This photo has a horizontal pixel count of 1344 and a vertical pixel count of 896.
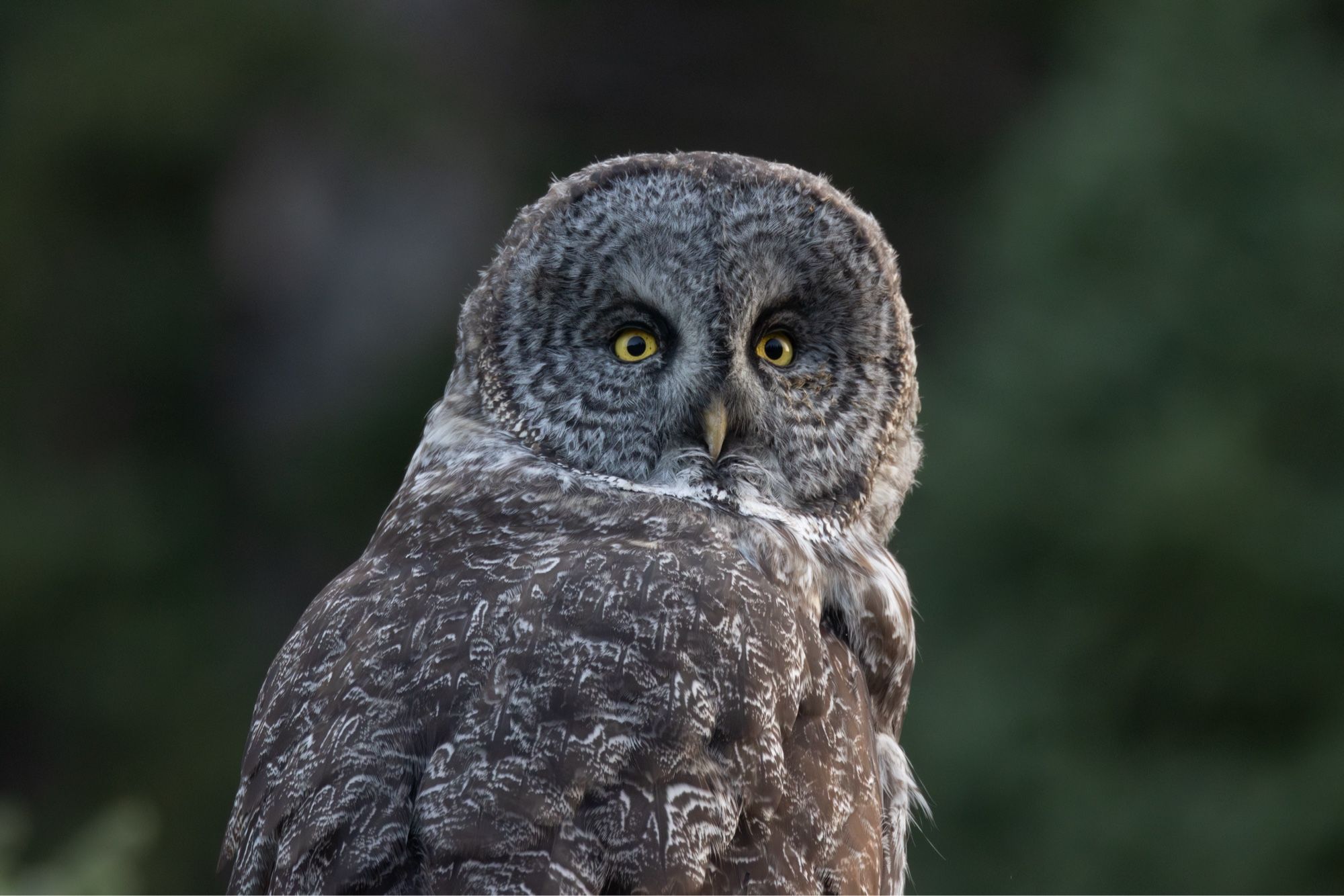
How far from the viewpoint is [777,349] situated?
9.05 feet

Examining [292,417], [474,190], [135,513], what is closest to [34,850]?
[135,513]

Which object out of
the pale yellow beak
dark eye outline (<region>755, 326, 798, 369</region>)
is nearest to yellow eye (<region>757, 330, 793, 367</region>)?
dark eye outline (<region>755, 326, 798, 369</region>)

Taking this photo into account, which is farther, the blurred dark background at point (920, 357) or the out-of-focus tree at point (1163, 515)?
the blurred dark background at point (920, 357)

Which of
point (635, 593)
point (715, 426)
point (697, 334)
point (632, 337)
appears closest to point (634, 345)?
point (632, 337)

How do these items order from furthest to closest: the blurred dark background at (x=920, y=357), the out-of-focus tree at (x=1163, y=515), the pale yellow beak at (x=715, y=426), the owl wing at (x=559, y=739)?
1. the blurred dark background at (x=920, y=357)
2. the out-of-focus tree at (x=1163, y=515)
3. the pale yellow beak at (x=715, y=426)
4. the owl wing at (x=559, y=739)

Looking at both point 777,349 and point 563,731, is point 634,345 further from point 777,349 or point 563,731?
point 563,731

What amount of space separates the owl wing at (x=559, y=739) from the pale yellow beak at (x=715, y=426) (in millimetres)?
265

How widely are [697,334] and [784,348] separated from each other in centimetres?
18

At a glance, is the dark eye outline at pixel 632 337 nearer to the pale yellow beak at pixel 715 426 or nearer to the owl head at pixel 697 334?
the owl head at pixel 697 334

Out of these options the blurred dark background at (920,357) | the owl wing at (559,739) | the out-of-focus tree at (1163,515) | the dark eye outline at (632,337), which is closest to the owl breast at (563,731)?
the owl wing at (559,739)

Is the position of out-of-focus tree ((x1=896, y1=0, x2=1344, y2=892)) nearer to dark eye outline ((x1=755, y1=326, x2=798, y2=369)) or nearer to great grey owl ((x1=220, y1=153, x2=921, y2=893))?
great grey owl ((x1=220, y1=153, x2=921, y2=893))

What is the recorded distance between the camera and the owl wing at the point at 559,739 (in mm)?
1975

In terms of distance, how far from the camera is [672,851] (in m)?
1.99

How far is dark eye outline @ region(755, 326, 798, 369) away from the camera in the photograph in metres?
2.74
